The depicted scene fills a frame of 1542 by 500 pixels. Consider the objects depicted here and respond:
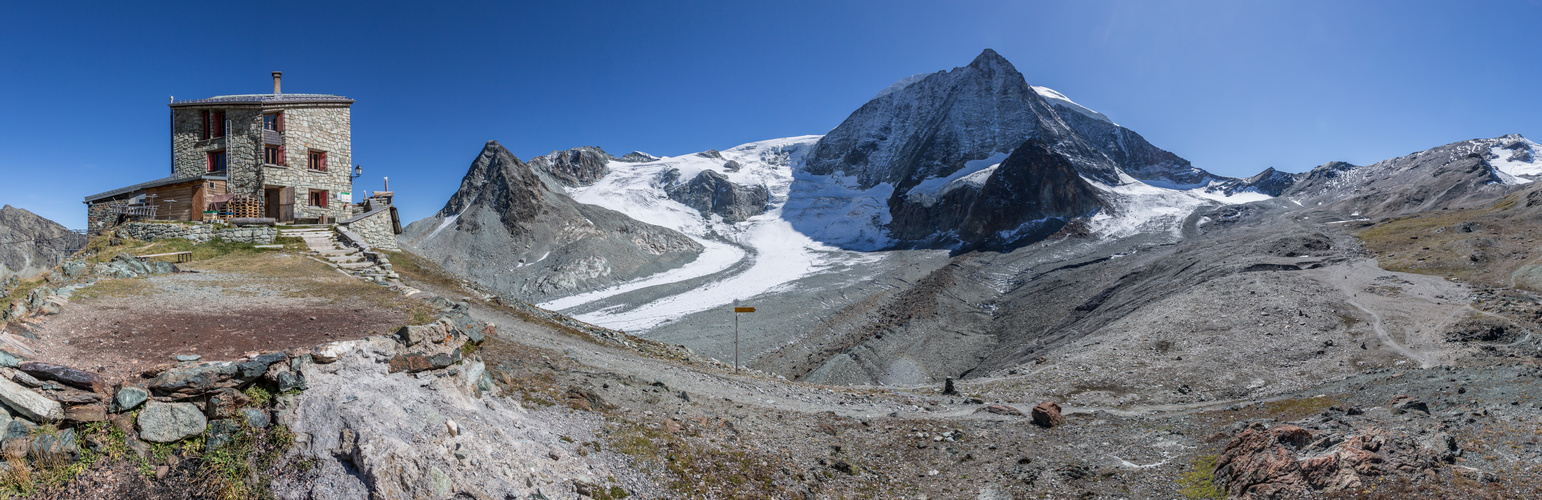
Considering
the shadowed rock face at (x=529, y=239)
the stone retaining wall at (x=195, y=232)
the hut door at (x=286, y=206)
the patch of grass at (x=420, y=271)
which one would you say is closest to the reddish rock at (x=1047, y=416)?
the patch of grass at (x=420, y=271)

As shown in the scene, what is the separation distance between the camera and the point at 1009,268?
90875 millimetres

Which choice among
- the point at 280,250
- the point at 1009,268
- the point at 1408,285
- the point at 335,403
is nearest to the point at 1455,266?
the point at 1408,285

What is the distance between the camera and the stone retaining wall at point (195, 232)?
2262 cm

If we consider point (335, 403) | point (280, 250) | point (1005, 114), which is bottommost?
point (335, 403)

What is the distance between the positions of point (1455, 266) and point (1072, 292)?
92.3 ft

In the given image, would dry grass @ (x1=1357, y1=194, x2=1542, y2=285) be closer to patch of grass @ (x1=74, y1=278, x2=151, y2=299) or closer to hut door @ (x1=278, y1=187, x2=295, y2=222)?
patch of grass @ (x1=74, y1=278, x2=151, y2=299)

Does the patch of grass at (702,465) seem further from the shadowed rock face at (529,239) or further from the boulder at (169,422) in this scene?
the shadowed rock face at (529,239)

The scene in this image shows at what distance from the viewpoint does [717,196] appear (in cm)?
16600

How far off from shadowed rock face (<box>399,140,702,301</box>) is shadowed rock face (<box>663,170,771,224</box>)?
32.5 meters

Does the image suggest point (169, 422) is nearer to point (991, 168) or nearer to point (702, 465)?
point (702, 465)

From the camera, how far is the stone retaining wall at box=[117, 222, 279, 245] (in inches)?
891

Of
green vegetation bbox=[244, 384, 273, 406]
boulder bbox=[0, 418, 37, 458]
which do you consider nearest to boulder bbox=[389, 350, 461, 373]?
green vegetation bbox=[244, 384, 273, 406]

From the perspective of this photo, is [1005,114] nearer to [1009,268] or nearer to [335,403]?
[1009,268]

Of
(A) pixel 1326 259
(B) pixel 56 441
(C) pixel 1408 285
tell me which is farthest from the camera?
(A) pixel 1326 259
